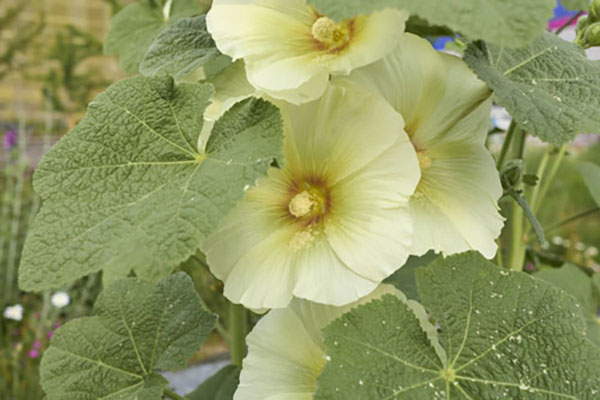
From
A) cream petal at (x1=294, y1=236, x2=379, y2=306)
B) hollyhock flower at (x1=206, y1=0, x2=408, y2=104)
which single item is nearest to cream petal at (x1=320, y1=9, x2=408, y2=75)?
hollyhock flower at (x1=206, y1=0, x2=408, y2=104)

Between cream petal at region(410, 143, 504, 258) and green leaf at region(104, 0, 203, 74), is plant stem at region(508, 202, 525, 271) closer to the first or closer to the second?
cream petal at region(410, 143, 504, 258)

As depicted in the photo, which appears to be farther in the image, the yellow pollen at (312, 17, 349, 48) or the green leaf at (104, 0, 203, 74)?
the green leaf at (104, 0, 203, 74)

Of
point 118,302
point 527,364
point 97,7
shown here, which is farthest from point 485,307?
point 97,7

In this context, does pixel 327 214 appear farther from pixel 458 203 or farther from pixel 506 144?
pixel 506 144

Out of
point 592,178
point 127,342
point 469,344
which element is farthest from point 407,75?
point 592,178

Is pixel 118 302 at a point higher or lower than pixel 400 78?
lower

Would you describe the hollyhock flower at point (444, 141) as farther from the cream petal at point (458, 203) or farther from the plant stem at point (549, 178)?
the plant stem at point (549, 178)

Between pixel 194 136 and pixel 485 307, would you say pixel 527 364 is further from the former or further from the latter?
pixel 194 136
